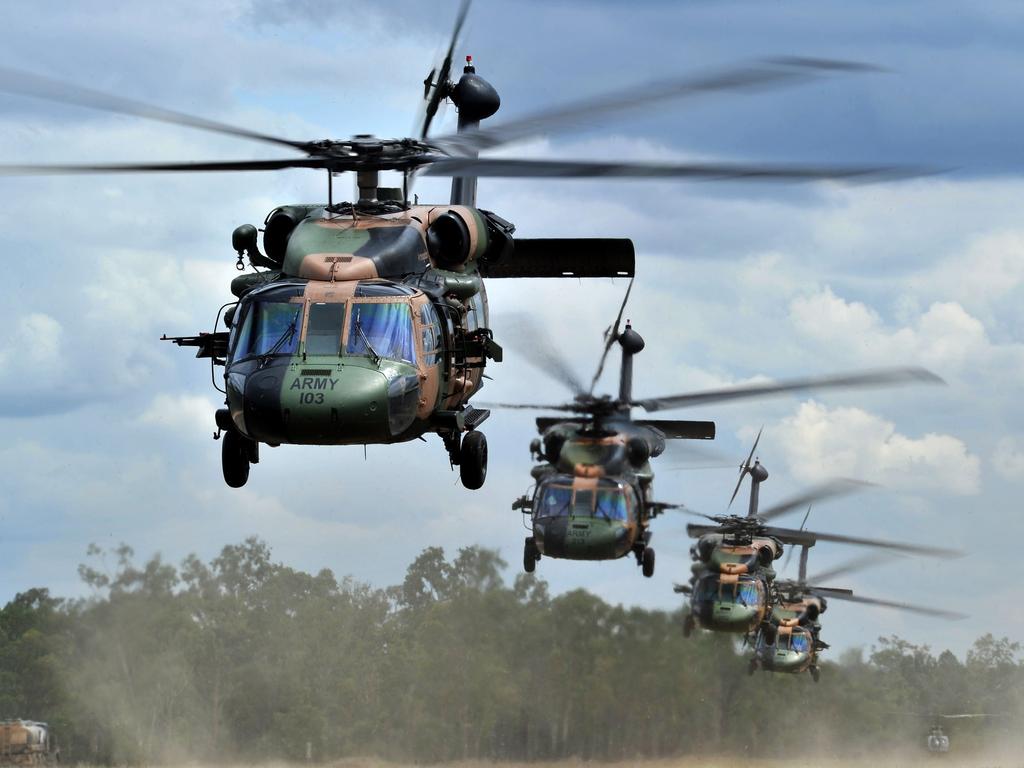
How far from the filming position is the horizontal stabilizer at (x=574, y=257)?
22391 millimetres

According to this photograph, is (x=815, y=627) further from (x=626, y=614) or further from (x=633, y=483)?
(x=633, y=483)

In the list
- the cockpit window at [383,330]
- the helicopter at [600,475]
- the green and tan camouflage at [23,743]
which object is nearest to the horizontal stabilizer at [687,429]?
the helicopter at [600,475]

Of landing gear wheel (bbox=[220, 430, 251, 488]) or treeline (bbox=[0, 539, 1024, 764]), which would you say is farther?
treeline (bbox=[0, 539, 1024, 764])

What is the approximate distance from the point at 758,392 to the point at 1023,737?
5195 cm

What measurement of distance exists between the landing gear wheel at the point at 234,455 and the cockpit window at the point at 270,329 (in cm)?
155

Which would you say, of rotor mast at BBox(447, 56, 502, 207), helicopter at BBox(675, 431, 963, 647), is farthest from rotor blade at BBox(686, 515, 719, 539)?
rotor mast at BBox(447, 56, 502, 207)

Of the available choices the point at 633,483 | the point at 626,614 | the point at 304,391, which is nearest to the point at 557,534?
the point at 633,483

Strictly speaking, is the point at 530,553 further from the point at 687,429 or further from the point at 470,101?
the point at 470,101

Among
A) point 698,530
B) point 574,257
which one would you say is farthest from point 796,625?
point 574,257

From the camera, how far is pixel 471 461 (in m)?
20.5

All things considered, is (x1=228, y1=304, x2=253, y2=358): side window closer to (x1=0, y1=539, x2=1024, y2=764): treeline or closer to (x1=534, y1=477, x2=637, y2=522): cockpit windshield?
(x1=534, y1=477, x2=637, y2=522): cockpit windshield

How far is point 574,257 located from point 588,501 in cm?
885

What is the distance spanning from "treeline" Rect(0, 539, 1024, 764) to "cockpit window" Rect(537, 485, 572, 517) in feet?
50.3

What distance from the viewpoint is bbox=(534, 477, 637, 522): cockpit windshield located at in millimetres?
30344
